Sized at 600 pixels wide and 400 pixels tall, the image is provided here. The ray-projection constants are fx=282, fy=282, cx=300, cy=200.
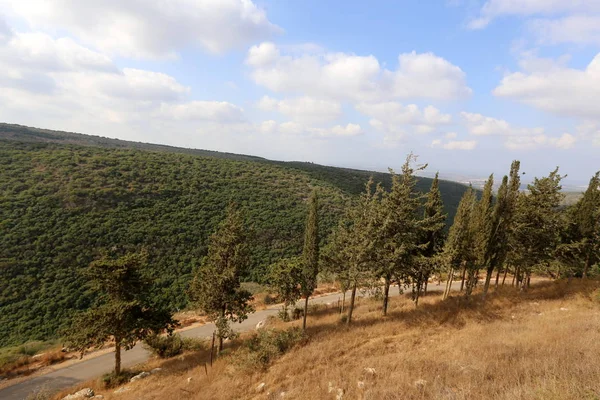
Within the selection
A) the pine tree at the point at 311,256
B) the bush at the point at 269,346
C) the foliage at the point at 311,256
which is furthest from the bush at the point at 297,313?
the bush at the point at 269,346

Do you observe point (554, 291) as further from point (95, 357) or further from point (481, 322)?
point (95, 357)

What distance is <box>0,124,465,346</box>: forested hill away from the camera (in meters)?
31.1

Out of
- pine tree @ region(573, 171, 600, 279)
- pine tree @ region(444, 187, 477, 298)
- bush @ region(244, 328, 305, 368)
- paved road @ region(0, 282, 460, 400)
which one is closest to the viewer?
bush @ region(244, 328, 305, 368)

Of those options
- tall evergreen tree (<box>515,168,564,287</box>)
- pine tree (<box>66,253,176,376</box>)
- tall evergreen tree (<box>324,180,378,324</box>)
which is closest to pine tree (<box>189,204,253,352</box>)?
pine tree (<box>66,253,176,376</box>)

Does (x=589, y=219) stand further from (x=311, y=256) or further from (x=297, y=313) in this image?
(x=297, y=313)

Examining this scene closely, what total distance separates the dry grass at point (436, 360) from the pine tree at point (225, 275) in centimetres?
268

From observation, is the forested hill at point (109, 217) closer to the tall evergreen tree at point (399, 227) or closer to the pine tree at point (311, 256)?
the pine tree at point (311, 256)

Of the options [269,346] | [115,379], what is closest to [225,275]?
[269,346]

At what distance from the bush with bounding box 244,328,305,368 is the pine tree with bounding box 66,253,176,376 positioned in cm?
666

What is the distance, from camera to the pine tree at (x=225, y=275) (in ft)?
51.0

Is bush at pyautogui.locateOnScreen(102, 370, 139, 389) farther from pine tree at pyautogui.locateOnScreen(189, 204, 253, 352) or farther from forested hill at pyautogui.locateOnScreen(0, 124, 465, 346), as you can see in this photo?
forested hill at pyautogui.locateOnScreen(0, 124, 465, 346)

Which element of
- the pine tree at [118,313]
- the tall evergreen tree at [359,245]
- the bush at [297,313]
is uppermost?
the tall evergreen tree at [359,245]

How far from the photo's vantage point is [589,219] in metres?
24.2

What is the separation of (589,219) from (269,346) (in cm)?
2878
